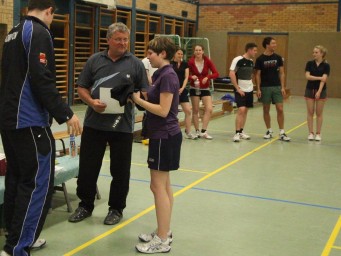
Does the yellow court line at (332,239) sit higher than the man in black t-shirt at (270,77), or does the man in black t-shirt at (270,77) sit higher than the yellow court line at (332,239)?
the man in black t-shirt at (270,77)

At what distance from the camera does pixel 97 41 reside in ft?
41.8

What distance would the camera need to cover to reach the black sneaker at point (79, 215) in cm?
395

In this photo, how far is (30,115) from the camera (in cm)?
294

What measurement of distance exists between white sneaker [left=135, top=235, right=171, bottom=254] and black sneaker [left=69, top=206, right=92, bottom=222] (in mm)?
761

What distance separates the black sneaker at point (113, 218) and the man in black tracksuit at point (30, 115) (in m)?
0.94

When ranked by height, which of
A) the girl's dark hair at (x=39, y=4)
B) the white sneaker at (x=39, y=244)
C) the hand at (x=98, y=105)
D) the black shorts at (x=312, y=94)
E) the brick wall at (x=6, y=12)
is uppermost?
the brick wall at (x=6, y=12)

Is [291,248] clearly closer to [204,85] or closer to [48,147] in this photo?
[48,147]

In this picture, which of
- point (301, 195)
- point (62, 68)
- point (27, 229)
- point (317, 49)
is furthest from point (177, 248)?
point (62, 68)

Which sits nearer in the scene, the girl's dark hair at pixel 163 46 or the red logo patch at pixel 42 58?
the red logo patch at pixel 42 58

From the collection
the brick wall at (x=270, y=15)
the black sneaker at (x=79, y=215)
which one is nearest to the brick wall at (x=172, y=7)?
the brick wall at (x=270, y=15)

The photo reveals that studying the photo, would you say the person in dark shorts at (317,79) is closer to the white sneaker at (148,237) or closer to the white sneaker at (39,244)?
the white sneaker at (148,237)

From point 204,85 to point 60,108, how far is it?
4974mm

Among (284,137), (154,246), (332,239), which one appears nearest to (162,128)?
(154,246)

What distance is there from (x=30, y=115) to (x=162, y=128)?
874 millimetres
